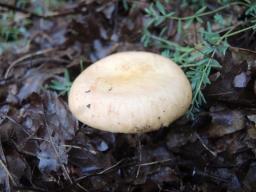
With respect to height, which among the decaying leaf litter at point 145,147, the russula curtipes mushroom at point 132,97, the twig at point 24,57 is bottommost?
the decaying leaf litter at point 145,147

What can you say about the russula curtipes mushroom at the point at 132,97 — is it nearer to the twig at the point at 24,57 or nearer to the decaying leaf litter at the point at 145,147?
the decaying leaf litter at the point at 145,147

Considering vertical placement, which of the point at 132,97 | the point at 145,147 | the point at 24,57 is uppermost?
the point at 132,97

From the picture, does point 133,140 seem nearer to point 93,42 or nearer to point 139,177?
point 139,177

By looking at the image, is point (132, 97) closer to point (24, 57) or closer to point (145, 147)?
point (145, 147)

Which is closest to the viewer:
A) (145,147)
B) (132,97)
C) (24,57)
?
(132,97)

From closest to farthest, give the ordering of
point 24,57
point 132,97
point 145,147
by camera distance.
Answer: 1. point 132,97
2. point 145,147
3. point 24,57

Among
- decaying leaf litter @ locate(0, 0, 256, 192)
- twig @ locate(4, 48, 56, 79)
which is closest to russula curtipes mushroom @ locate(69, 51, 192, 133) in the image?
decaying leaf litter @ locate(0, 0, 256, 192)

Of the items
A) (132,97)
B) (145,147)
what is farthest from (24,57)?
(132,97)

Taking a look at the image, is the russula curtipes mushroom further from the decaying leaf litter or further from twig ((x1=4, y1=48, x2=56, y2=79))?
twig ((x1=4, y1=48, x2=56, y2=79))

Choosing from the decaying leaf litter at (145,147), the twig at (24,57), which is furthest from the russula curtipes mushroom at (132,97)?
the twig at (24,57)
